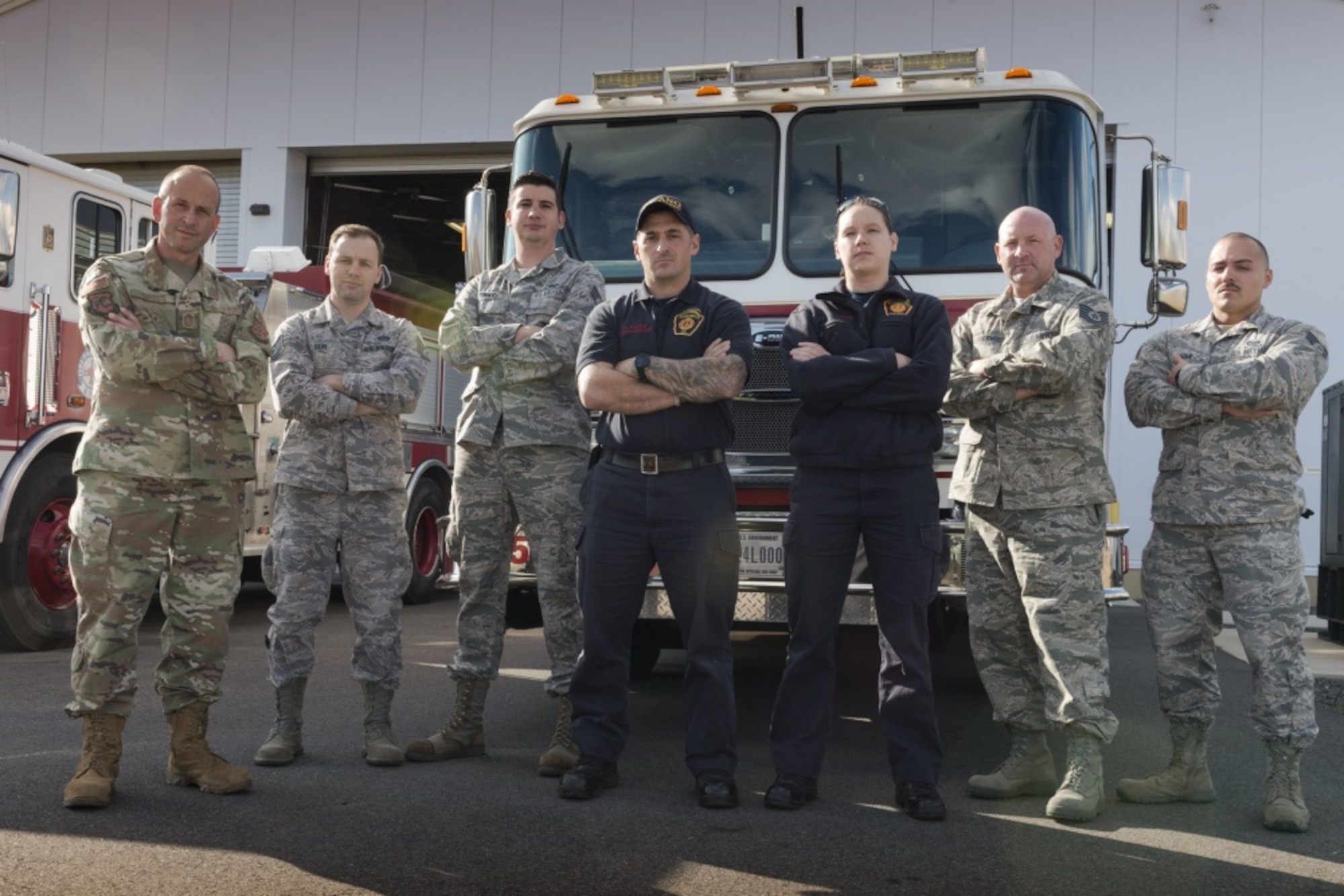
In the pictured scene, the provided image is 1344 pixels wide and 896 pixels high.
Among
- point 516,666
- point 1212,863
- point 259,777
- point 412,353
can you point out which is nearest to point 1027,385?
point 1212,863

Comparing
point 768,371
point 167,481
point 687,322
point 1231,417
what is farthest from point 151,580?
point 1231,417

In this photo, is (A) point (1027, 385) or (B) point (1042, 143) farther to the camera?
(B) point (1042, 143)

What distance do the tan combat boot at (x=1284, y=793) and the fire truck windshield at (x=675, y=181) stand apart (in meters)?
2.97

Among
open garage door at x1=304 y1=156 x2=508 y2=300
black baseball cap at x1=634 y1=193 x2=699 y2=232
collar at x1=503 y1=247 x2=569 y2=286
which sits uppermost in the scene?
open garage door at x1=304 y1=156 x2=508 y2=300

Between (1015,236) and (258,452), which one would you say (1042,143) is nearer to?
(1015,236)

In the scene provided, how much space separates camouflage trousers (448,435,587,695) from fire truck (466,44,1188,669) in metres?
0.53

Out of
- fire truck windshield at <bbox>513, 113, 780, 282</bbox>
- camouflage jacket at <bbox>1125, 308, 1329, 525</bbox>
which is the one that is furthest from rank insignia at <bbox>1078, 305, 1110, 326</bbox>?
fire truck windshield at <bbox>513, 113, 780, 282</bbox>

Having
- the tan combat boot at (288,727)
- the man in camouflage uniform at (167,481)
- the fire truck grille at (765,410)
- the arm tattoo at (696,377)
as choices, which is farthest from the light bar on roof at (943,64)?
the tan combat boot at (288,727)

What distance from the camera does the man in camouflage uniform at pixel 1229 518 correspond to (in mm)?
4543

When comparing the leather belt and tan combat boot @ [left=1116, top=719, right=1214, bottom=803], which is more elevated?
the leather belt

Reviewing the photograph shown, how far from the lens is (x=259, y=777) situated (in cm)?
477

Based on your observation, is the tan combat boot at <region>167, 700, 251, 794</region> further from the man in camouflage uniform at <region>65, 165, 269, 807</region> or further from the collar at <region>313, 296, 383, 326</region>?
the collar at <region>313, 296, 383, 326</region>

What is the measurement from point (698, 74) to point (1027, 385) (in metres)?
2.57

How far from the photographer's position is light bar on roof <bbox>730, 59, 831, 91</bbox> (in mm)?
6125
